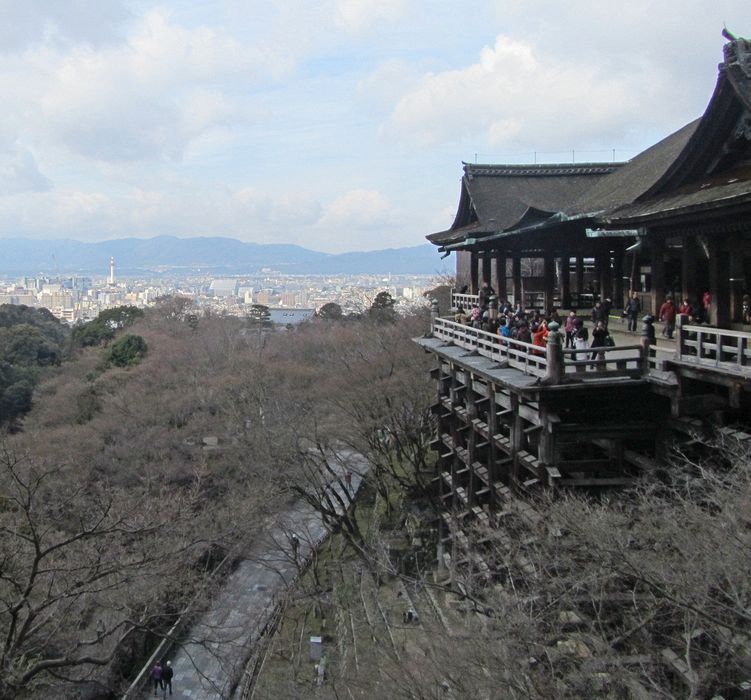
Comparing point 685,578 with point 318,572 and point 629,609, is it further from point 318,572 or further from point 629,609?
point 318,572

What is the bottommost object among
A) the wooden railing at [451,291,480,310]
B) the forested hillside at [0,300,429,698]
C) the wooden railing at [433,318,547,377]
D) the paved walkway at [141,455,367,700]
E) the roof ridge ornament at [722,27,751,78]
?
the paved walkway at [141,455,367,700]

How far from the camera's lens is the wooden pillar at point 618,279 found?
77.4ft

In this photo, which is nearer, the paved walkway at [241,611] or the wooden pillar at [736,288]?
the wooden pillar at [736,288]

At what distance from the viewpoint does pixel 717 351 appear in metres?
11.1

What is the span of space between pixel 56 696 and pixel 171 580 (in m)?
3.04

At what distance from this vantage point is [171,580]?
55.3 ft

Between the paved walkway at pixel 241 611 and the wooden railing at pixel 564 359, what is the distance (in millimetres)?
8410

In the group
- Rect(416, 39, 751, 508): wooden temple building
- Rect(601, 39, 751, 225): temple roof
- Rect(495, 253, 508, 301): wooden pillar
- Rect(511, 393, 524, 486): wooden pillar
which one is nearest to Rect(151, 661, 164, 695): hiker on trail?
Rect(416, 39, 751, 508): wooden temple building

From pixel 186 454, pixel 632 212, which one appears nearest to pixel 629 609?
pixel 632 212

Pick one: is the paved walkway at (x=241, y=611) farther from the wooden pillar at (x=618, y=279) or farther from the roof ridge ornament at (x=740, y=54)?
the roof ridge ornament at (x=740, y=54)

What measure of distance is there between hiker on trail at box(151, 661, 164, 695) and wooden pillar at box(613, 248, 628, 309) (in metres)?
16.2

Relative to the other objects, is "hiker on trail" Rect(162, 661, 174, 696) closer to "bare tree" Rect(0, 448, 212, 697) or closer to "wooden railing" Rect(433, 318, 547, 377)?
"bare tree" Rect(0, 448, 212, 697)

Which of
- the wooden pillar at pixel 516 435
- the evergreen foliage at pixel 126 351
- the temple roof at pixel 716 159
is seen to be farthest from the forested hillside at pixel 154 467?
the temple roof at pixel 716 159

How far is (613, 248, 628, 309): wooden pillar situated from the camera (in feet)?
77.4
